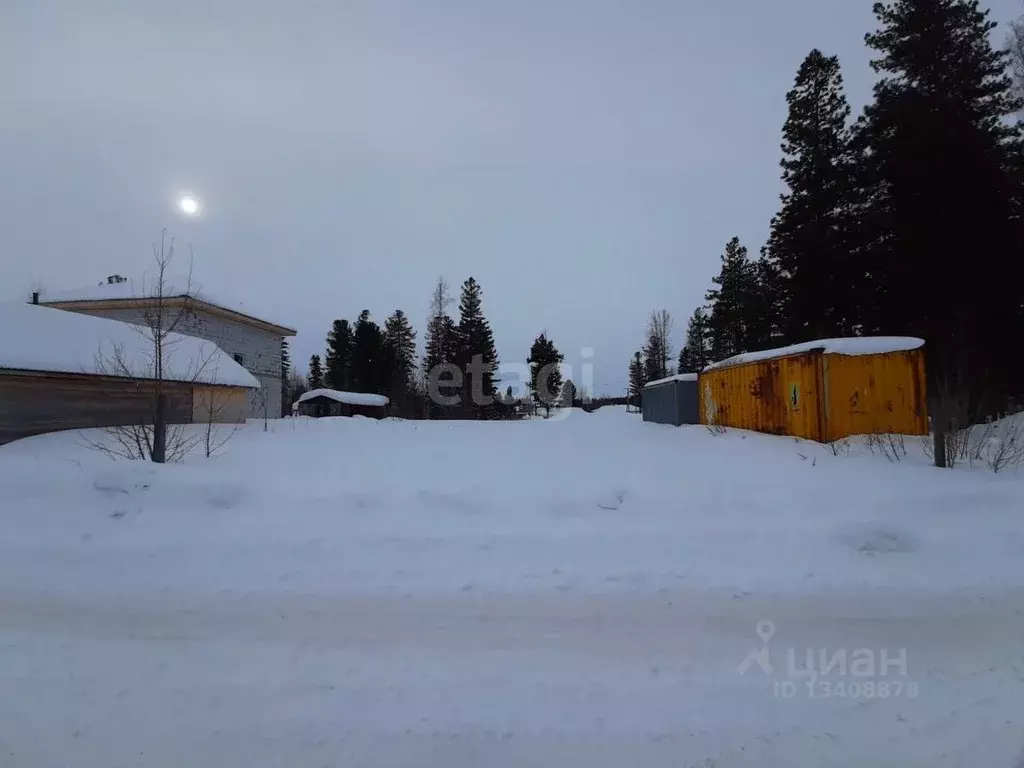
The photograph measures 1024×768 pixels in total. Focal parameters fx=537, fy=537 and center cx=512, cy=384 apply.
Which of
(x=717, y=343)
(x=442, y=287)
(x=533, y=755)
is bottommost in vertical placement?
(x=533, y=755)

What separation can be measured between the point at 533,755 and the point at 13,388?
16.2 metres

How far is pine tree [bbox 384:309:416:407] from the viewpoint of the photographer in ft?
165

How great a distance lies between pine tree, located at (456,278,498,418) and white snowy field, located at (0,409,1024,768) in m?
37.1

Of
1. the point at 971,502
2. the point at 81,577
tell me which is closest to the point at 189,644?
the point at 81,577

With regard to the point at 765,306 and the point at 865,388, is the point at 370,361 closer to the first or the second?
the point at 765,306

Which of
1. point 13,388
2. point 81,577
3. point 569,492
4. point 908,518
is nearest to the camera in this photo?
point 81,577

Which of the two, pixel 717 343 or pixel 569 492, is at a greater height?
pixel 717 343

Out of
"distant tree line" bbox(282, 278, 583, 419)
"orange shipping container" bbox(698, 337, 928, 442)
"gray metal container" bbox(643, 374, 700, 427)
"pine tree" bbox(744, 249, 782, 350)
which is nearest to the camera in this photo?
"orange shipping container" bbox(698, 337, 928, 442)

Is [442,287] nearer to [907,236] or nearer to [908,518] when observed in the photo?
[907,236]

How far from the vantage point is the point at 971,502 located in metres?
5.62

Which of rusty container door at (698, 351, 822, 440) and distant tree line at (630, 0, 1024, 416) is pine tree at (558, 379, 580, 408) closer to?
distant tree line at (630, 0, 1024, 416)

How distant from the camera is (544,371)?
175 feet

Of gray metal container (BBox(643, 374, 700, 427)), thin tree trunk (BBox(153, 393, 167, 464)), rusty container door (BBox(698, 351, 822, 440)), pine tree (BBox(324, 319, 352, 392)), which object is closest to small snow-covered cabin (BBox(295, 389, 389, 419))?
pine tree (BBox(324, 319, 352, 392))

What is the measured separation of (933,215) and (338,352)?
1956 inches
